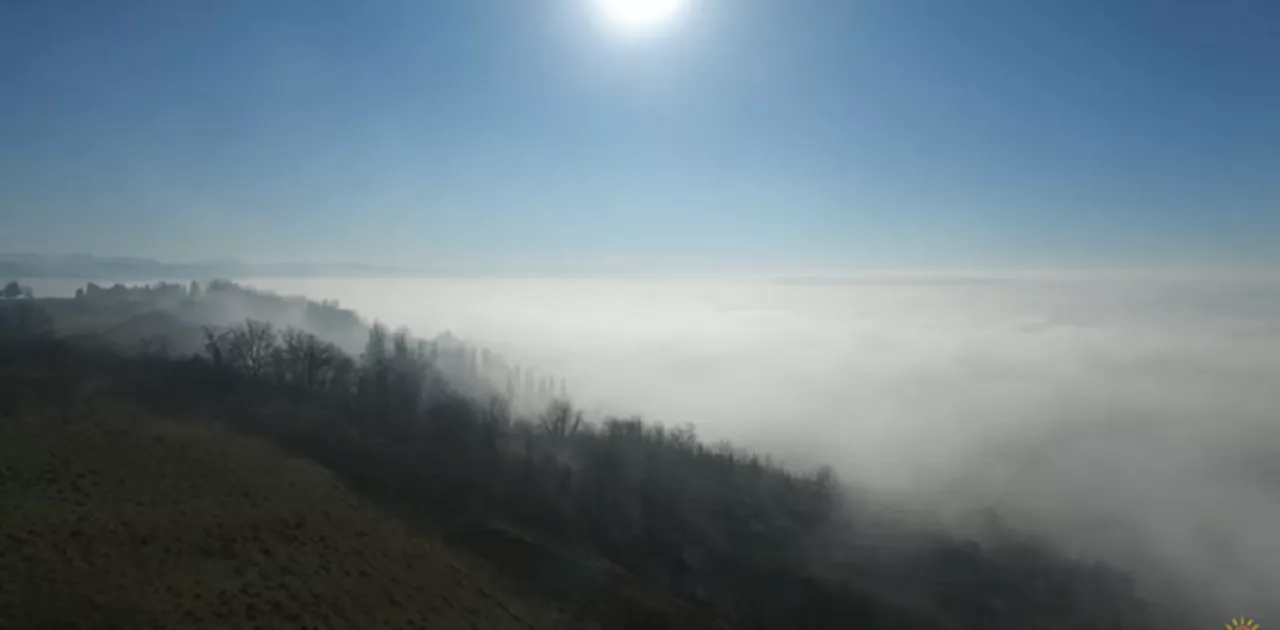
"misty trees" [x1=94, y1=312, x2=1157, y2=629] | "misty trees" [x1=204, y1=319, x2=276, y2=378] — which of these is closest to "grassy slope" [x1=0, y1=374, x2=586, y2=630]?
"misty trees" [x1=94, y1=312, x2=1157, y2=629]

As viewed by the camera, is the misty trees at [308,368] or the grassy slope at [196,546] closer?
the grassy slope at [196,546]

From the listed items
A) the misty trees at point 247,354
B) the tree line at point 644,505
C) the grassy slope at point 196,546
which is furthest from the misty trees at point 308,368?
the grassy slope at point 196,546

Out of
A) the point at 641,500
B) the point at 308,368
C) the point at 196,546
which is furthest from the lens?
the point at 308,368

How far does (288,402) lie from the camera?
58844mm

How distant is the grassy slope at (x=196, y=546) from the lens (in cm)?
1827

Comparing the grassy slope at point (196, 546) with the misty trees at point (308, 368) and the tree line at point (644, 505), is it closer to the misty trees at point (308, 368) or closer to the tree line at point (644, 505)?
the tree line at point (644, 505)

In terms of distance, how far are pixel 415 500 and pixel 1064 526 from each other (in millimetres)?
110255

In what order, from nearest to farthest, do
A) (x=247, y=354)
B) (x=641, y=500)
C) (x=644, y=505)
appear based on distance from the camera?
(x=644, y=505) → (x=641, y=500) → (x=247, y=354)

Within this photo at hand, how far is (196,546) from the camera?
22.3 metres

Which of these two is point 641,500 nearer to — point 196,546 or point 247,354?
point 247,354

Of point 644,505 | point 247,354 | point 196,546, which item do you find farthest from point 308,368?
point 196,546

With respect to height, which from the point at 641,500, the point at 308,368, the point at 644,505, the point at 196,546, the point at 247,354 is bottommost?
the point at 644,505

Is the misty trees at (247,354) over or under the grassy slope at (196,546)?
over

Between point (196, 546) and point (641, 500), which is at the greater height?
point (196, 546)
